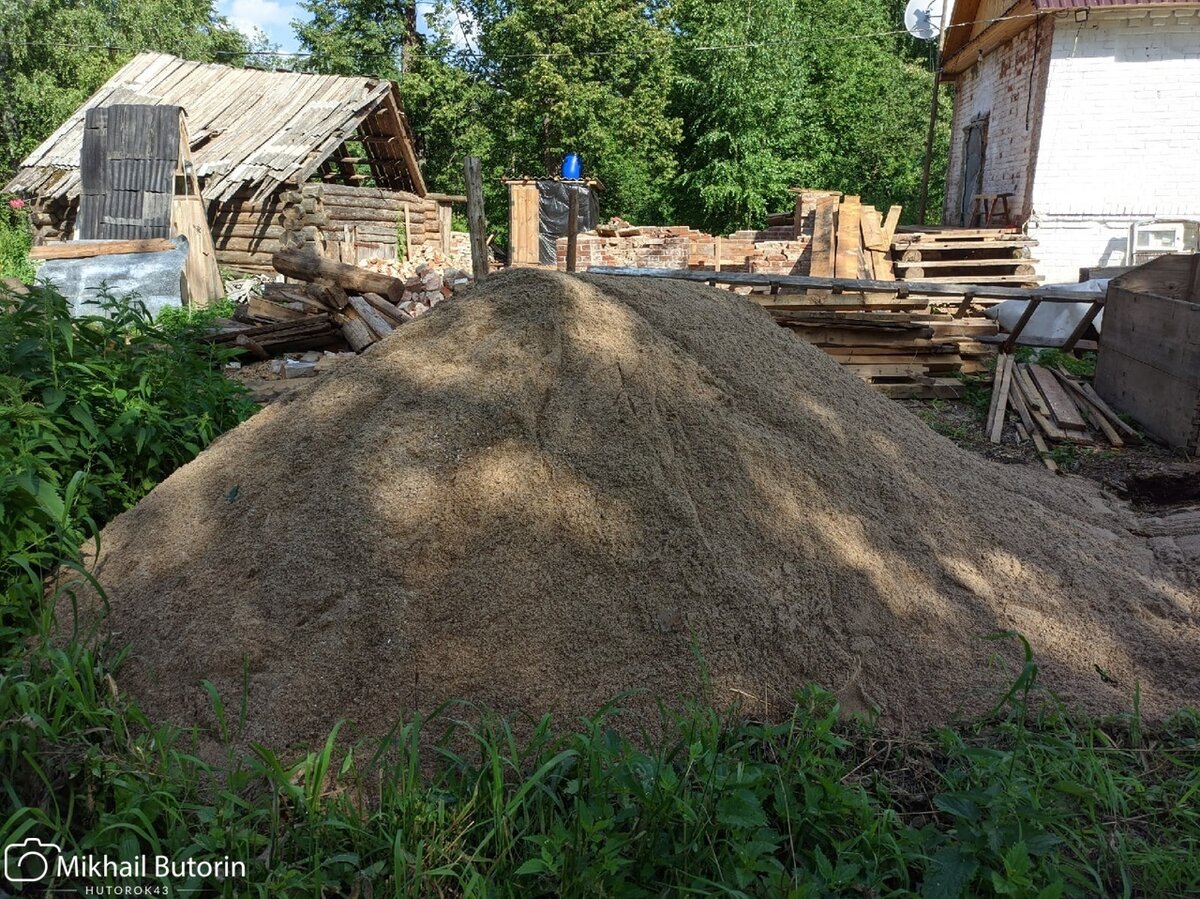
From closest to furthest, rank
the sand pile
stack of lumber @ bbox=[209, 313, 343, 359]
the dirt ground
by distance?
the sand pile, the dirt ground, stack of lumber @ bbox=[209, 313, 343, 359]

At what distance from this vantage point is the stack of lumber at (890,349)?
7723 mm

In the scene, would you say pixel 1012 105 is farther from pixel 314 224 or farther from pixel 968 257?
pixel 314 224

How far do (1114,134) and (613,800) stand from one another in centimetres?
1388

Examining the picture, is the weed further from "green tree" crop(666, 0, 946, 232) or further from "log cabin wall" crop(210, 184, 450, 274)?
"green tree" crop(666, 0, 946, 232)

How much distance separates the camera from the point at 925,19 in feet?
55.0

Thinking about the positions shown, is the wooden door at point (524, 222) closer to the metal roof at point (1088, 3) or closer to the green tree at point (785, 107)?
the green tree at point (785, 107)

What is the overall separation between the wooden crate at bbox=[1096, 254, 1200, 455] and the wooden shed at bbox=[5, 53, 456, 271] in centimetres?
1169

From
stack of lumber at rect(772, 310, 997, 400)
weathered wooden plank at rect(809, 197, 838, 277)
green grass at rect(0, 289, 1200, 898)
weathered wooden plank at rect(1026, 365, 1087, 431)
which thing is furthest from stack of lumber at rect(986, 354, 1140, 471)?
weathered wooden plank at rect(809, 197, 838, 277)

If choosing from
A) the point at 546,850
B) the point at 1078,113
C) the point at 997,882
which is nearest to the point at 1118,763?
the point at 997,882

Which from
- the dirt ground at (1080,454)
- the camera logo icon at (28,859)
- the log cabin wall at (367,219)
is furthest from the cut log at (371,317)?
the log cabin wall at (367,219)

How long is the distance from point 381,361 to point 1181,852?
3044mm

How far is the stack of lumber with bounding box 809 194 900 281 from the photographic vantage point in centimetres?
1275

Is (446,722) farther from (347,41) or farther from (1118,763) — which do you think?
(347,41)

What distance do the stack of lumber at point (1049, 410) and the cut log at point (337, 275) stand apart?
5668 mm
